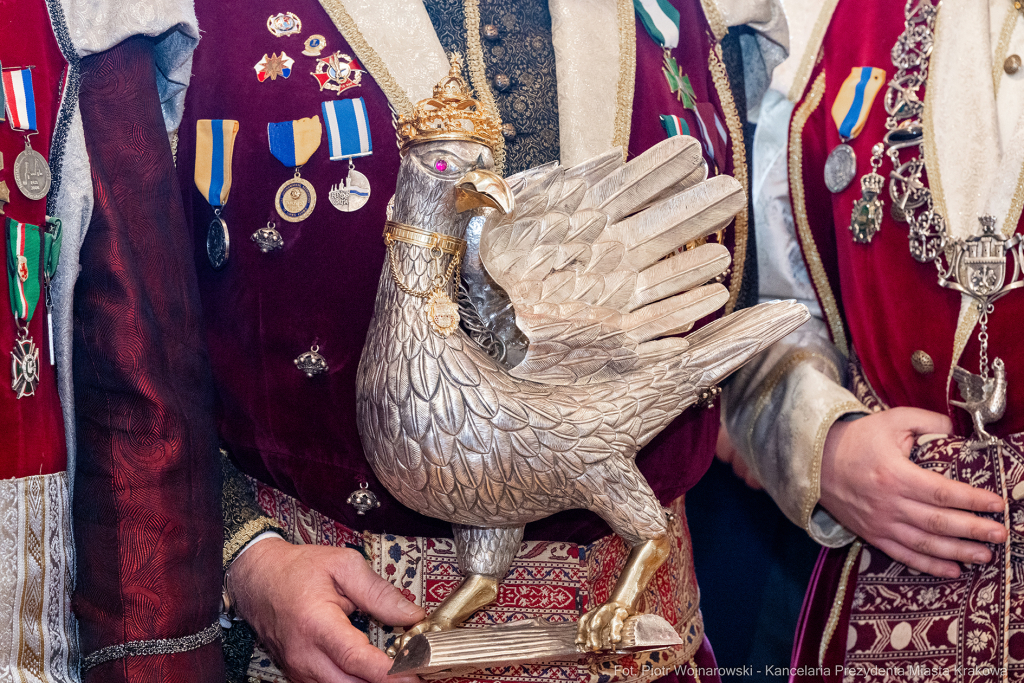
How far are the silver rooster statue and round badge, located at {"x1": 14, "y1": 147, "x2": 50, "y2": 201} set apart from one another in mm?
326

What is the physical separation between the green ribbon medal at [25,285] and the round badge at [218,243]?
0.65 ft

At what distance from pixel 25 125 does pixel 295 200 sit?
10.9 inches

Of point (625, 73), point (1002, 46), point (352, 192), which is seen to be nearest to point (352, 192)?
point (352, 192)

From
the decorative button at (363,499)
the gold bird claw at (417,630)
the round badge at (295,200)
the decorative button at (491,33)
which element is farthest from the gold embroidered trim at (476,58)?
the gold bird claw at (417,630)

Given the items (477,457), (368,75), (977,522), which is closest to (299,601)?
(477,457)

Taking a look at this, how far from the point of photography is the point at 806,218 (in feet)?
4.87

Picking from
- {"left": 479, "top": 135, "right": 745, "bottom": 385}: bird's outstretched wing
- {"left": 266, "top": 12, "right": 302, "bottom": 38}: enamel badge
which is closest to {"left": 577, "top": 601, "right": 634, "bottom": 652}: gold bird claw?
{"left": 479, "top": 135, "right": 745, "bottom": 385}: bird's outstretched wing

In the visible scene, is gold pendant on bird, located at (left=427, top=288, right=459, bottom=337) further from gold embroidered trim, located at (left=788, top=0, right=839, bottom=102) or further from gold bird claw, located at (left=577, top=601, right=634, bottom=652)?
gold embroidered trim, located at (left=788, top=0, right=839, bottom=102)

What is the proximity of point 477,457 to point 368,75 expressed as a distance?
17.9 inches

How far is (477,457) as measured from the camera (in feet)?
2.99

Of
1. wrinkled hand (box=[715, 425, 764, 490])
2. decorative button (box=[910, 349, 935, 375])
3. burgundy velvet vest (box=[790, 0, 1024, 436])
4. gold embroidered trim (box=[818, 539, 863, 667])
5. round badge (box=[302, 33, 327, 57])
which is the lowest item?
gold embroidered trim (box=[818, 539, 863, 667])

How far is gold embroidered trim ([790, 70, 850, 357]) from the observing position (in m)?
1.46

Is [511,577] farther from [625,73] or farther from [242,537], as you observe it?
[625,73]

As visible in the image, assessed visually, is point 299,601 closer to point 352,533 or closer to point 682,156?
point 352,533
